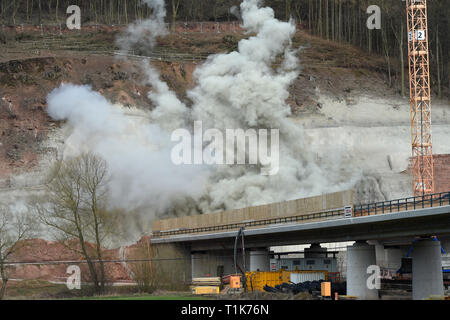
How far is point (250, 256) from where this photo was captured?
66625mm

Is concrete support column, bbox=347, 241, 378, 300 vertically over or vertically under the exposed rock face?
under

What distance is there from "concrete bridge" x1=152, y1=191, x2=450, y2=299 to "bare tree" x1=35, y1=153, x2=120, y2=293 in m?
7.25

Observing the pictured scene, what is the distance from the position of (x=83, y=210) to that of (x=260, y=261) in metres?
18.6

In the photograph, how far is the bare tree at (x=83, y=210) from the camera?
6781 cm

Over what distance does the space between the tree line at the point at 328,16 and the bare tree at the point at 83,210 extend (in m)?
56.2

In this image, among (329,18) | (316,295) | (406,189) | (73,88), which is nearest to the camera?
(316,295)

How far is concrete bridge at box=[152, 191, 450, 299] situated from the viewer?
47062 millimetres

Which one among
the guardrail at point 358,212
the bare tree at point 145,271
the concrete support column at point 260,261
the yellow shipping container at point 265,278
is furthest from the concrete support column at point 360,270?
the bare tree at point 145,271

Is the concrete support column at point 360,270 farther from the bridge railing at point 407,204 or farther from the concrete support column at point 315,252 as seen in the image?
the concrete support column at point 315,252

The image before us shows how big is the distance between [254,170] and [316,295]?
132 ft

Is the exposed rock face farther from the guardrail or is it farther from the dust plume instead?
the dust plume

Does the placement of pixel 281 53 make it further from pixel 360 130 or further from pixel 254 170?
pixel 254 170

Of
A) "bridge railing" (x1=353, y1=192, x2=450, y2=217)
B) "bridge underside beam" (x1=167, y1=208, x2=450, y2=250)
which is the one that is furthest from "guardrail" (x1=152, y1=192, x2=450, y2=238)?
"bridge underside beam" (x1=167, y1=208, x2=450, y2=250)
